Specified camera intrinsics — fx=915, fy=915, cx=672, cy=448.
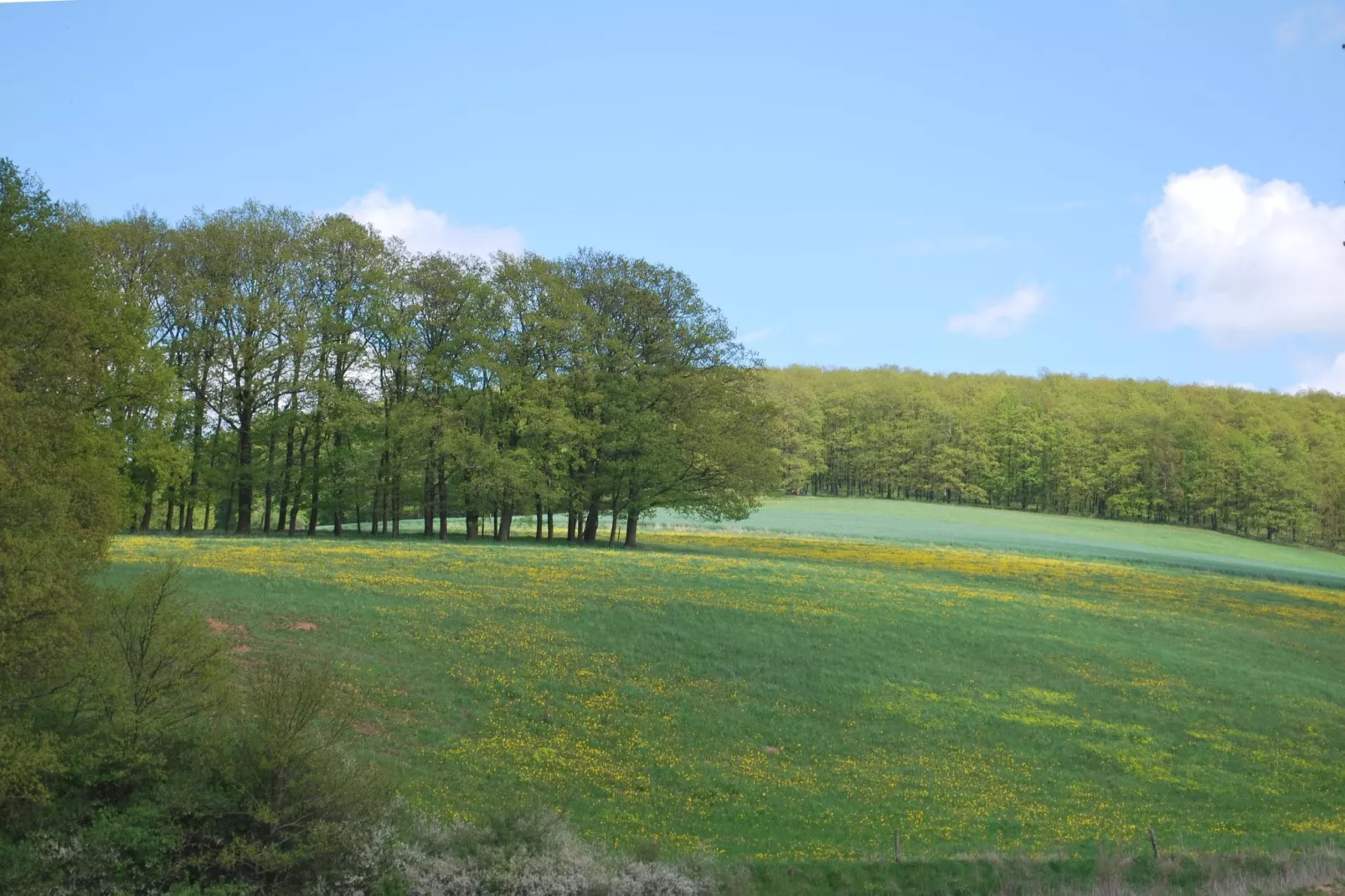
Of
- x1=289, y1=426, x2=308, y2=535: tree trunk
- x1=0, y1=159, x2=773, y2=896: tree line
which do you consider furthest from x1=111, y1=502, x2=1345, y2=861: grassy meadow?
x1=289, y1=426, x2=308, y2=535: tree trunk

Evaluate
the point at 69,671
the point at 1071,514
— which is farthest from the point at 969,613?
Answer: the point at 1071,514

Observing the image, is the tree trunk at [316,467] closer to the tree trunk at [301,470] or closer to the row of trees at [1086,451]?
the tree trunk at [301,470]

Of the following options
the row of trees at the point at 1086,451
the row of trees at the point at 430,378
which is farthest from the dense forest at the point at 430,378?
the row of trees at the point at 1086,451

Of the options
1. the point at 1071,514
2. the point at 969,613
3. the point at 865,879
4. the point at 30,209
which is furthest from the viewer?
the point at 1071,514

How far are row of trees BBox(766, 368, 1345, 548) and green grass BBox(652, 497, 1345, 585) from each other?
27.0ft

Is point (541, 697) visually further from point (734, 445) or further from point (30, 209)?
point (734, 445)

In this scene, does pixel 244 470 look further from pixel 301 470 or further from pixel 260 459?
pixel 301 470

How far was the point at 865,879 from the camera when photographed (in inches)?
588

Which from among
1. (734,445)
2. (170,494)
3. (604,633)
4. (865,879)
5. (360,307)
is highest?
(360,307)

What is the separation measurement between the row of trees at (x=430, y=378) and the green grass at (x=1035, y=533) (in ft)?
76.8

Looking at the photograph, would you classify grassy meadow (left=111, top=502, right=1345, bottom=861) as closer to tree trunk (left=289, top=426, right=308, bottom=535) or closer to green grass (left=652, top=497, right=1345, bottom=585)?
tree trunk (left=289, top=426, right=308, bottom=535)

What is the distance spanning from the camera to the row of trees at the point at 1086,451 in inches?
4469

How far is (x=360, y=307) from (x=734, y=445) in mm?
22477

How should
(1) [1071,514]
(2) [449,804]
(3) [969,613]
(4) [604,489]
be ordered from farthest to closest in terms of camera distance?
1. (1) [1071,514]
2. (4) [604,489]
3. (3) [969,613]
4. (2) [449,804]
